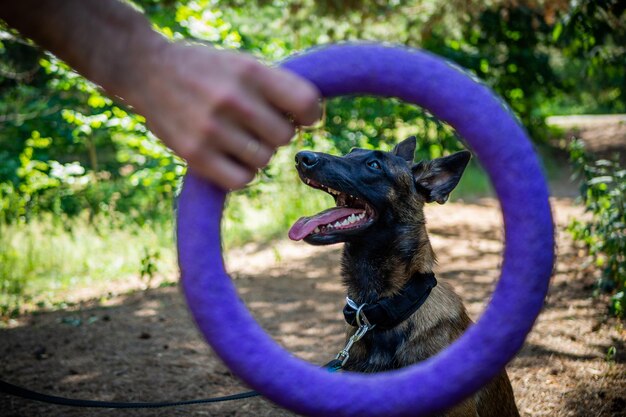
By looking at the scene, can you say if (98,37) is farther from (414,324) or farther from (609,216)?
(609,216)

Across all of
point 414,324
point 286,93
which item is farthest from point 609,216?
point 286,93

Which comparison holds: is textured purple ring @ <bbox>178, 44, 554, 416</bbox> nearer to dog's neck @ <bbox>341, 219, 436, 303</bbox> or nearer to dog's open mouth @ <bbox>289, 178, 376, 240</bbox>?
dog's open mouth @ <bbox>289, 178, 376, 240</bbox>

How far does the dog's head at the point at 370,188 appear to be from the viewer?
329cm

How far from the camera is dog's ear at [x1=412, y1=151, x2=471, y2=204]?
131 inches

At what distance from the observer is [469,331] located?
5.95 ft

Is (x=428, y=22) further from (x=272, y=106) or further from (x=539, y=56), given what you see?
(x=272, y=106)

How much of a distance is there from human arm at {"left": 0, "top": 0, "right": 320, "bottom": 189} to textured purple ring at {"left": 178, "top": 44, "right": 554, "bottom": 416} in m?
0.72

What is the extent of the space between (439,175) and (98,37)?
2.83 metres

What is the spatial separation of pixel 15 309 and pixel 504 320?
655 centimetres

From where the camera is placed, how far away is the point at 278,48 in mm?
9078

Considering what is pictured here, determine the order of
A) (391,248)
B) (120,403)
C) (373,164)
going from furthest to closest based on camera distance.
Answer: (373,164)
(391,248)
(120,403)

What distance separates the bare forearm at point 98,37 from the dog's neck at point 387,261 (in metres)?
2.70

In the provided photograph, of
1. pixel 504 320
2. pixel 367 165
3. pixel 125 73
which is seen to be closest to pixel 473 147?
pixel 504 320

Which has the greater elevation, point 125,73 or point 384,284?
point 125,73
